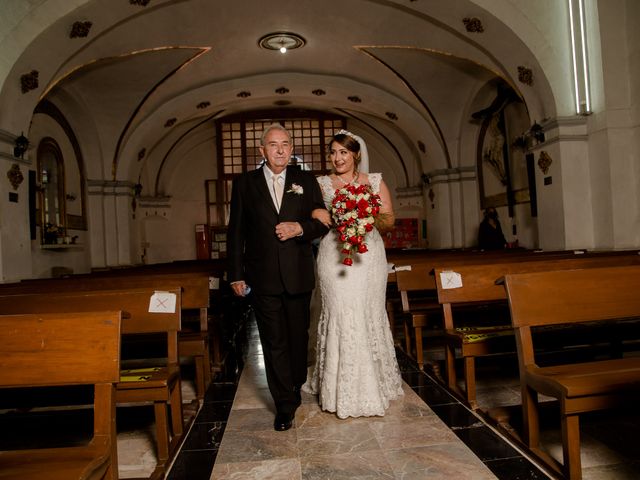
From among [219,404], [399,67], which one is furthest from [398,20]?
[219,404]

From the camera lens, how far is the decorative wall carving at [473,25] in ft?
23.9

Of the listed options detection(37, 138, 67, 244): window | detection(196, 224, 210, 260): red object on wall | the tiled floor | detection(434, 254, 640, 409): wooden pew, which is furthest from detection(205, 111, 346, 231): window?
the tiled floor

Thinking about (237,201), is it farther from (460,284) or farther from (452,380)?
(452,380)

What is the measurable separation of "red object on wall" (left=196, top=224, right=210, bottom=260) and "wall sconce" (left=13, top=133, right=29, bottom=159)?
9325 mm

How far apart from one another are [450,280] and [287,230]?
4.45ft

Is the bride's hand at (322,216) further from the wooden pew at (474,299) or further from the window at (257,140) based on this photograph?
the window at (257,140)

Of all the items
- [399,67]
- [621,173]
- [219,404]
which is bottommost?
[219,404]

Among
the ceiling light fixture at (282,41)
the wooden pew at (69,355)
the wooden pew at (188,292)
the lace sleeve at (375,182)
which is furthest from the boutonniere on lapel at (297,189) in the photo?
the ceiling light fixture at (282,41)

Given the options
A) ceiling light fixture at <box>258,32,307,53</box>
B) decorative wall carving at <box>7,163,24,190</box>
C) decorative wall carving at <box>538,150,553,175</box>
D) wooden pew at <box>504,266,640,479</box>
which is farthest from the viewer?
ceiling light fixture at <box>258,32,307,53</box>

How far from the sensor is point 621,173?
660 centimetres

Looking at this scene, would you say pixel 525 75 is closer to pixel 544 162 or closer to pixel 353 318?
pixel 544 162

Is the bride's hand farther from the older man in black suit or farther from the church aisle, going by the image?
the church aisle

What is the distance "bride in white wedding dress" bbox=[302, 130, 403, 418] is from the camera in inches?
122

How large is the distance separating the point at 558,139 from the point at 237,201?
583 centimetres
